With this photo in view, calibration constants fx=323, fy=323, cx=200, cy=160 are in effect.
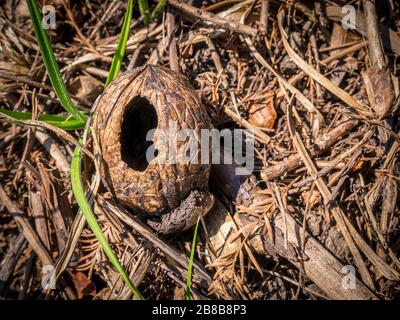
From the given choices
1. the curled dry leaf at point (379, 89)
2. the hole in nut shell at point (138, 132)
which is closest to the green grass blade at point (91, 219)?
the hole in nut shell at point (138, 132)

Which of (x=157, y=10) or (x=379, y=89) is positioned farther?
(x=157, y=10)

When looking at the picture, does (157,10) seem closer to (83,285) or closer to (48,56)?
(48,56)

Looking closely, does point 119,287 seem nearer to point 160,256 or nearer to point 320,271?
point 160,256

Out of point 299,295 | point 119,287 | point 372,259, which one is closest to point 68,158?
point 119,287

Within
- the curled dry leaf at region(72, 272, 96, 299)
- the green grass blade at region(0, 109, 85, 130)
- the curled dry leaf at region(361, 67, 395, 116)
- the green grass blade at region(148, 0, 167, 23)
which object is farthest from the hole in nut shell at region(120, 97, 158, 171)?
the curled dry leaf at region(361, 67, 395, 116)

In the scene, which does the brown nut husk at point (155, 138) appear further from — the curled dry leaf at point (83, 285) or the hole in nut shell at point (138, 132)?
the curled dry leaf at point (83, 285)

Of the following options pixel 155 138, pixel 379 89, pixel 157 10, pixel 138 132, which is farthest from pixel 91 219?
pixel 379 89
